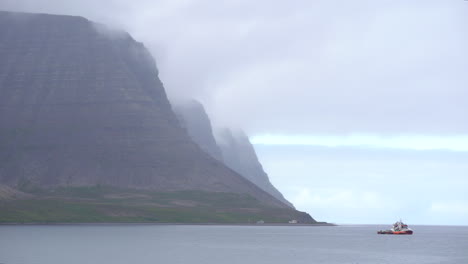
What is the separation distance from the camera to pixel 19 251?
6521 inches

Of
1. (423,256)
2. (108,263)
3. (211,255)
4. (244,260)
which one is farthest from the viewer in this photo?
(423,256)

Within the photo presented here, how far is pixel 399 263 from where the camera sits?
532ft

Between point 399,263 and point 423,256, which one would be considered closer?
point 399,263

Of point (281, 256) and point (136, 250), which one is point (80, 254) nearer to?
point (136, 250)

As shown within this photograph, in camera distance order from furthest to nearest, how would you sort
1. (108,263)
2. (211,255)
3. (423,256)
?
(423,256) → (211,255) → (108,263)

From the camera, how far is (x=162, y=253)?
173 metres

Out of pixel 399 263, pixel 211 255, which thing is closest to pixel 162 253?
pixel 211 255

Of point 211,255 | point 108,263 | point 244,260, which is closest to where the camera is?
point 108,263

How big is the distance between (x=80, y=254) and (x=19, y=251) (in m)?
12.3

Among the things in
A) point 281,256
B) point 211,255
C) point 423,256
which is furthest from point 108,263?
point 423,256

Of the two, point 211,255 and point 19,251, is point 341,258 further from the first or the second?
point 19,251

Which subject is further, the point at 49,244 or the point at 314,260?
the point at 49,244

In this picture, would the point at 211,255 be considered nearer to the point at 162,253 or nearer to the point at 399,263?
the point at 162,253

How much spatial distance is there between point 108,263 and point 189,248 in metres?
53.4
